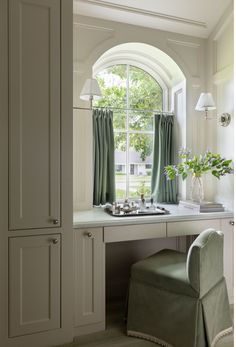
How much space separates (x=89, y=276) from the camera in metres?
2.33

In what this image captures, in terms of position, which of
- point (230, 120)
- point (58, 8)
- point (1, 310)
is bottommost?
point (1, 310)

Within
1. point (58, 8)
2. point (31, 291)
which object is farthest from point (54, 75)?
point (31, 291)

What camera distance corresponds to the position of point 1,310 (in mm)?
2037

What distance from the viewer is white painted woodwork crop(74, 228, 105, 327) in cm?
229

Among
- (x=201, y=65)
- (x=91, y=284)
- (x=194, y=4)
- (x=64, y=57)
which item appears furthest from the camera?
(x=201, y=65)

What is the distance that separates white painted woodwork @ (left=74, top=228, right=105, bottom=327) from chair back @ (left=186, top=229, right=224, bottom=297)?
0.69 metres

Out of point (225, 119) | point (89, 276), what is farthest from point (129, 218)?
point (225, 119)

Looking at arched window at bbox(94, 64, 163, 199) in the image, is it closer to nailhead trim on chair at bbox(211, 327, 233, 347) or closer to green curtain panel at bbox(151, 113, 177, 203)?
green curtain panel at bbox(151, 113, 177, 203)

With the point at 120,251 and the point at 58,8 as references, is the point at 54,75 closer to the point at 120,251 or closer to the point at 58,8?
the point at 58,8

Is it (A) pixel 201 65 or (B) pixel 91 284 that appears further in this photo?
(A) pixel 201 65

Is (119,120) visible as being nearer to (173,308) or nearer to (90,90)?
(90,90)

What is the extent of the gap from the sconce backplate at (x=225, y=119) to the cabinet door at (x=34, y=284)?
6.26 feet

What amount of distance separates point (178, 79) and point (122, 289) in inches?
89.6

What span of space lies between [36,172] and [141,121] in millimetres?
1653
